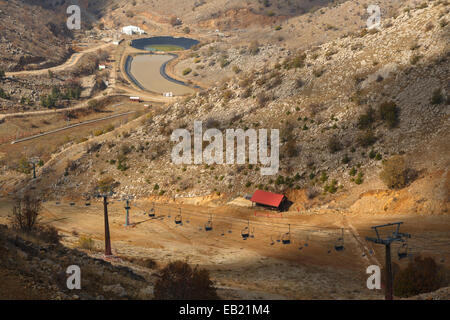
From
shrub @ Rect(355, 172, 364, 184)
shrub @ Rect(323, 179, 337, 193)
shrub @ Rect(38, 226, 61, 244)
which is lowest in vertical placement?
shrub @ Rect(38, 226, 61, 244)

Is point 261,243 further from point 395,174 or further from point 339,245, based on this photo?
point 395,174

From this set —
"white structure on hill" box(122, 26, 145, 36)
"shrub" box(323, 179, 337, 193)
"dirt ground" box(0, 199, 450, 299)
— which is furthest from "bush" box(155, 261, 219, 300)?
"white structure on hill" box(122, 26, 145, 36)

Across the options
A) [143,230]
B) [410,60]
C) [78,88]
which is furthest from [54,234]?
[78,88]

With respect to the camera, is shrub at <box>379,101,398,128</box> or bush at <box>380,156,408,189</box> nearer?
bush at <box>380,156,408,189</box>

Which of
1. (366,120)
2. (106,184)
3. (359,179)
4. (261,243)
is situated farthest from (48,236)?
(366,120)

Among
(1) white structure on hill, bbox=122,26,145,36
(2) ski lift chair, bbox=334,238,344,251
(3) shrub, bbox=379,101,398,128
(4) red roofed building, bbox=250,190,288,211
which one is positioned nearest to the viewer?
(2) ski lift chair, bbox=334,238,344,251

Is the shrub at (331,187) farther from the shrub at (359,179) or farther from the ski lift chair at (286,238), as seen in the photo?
the ski lift chair at (286,238)

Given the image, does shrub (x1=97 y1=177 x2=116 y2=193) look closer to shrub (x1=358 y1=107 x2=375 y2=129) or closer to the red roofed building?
the red roofed building
